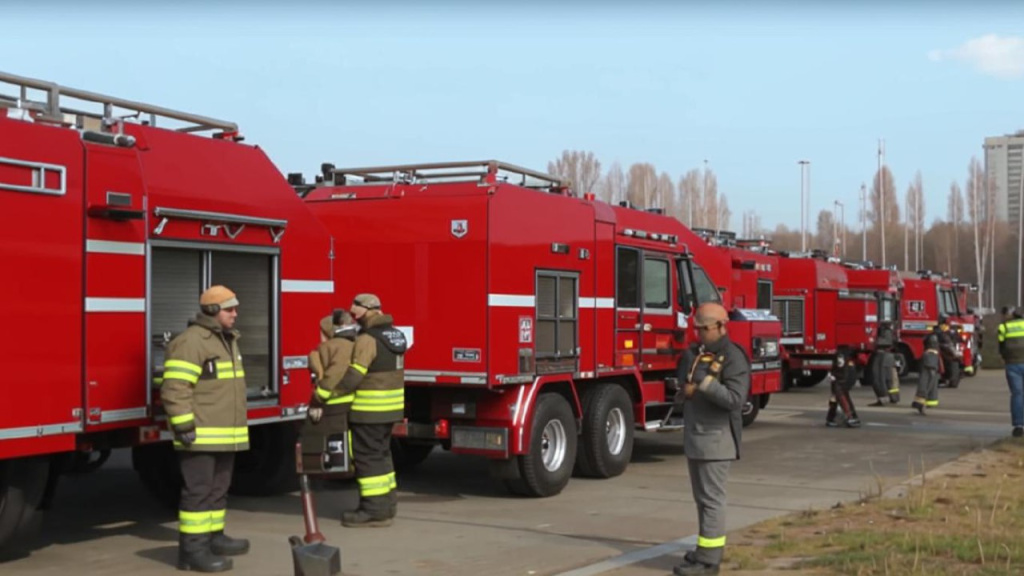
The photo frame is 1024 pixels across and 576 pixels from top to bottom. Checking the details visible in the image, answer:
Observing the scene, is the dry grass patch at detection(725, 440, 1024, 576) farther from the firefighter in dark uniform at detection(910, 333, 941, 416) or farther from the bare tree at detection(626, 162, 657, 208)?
the bare tree at detection(626, 162, 657, 208)

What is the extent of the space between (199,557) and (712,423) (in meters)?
3.66

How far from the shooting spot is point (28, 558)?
8.36 m

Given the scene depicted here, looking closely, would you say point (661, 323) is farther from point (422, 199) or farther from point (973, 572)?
point (973, 572)

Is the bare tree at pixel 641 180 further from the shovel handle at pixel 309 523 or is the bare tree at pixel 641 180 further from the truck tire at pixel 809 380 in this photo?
the shovel handle at pixel 309 523

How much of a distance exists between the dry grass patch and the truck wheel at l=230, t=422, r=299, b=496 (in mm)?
4281

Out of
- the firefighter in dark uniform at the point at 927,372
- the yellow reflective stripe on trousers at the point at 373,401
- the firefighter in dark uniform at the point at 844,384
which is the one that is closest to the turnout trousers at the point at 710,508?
the yellow reflective stripe on trousers at the point at 373,401

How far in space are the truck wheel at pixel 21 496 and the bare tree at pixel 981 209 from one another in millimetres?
72524

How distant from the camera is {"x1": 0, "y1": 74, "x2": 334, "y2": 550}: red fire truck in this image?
24.2 ft

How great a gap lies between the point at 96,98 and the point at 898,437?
1320cm

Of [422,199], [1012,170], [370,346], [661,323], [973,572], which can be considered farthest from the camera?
[1012,170]

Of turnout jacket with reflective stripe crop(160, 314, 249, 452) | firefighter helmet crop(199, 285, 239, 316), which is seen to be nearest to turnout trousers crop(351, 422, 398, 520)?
turnout jacket with reflective stripe crop(160, 314, 249, 452)

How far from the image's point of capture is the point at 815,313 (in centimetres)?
2673

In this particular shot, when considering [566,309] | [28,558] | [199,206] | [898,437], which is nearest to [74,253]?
[199,206]

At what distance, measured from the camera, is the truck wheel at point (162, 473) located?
1037 centimetres
